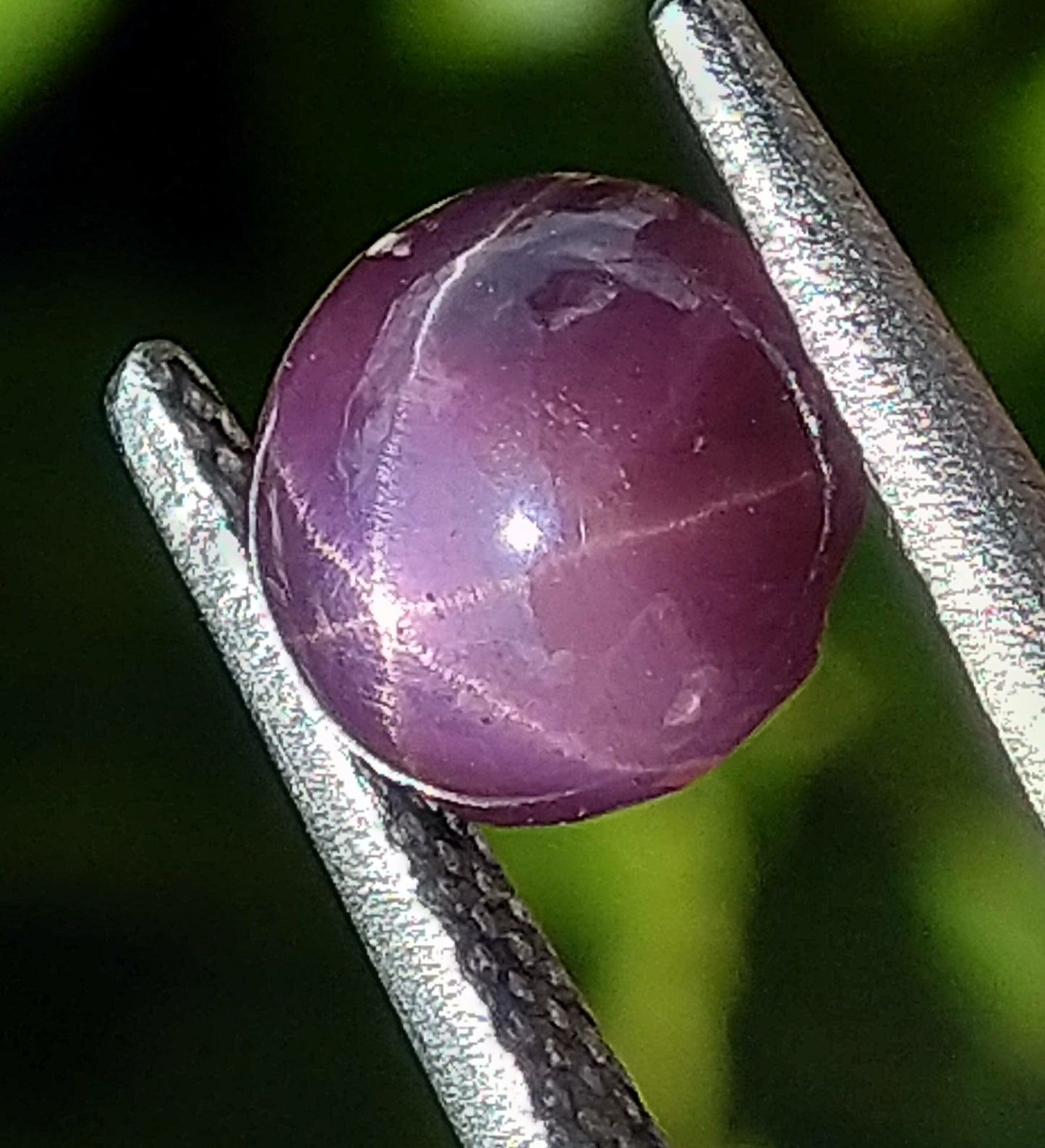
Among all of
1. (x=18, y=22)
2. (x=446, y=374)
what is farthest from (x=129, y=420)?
(x=18, y=22)

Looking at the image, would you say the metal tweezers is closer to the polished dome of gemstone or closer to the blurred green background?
the polished dome of gemstone

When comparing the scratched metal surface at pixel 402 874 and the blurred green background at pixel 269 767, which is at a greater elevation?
the scratched metal surface at pixel 402 874

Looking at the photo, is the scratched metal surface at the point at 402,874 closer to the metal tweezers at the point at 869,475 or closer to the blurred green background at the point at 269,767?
the metal tweezers at the point at 869,475

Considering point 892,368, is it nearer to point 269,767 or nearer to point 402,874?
point 402,874

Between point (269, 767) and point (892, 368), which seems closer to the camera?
point (892, 368)

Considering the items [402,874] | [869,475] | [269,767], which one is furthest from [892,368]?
[269,767]

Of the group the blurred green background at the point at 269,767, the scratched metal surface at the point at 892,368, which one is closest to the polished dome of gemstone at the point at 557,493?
the scratched metal surface at the point at 892,368
